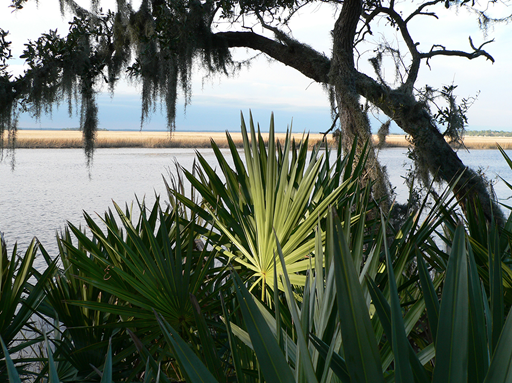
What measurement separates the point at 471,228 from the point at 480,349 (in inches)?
54.2

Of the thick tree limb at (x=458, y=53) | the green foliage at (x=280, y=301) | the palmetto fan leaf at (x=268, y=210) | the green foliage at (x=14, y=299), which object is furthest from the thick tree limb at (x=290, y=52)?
the green foliage at (x=14, y=299)

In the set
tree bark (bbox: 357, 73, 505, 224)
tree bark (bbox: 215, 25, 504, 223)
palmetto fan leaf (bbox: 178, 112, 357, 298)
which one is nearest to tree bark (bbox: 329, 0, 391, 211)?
tree bark (bbox: 215, 25, 504, 223)

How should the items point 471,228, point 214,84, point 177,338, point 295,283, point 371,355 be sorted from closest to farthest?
point 371,355 → point 177,338 → point 295,283 → point 471,228 → point 214,84

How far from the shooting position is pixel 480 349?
16.8 inches

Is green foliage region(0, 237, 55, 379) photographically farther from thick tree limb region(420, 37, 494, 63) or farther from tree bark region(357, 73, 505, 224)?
thick tree limb region(420, 37, 494, 63)

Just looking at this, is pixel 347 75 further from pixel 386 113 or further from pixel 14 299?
pixel 14 299

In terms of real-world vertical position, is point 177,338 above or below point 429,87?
below

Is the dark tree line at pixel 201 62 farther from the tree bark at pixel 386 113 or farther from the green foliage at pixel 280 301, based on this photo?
the green foliage at pixel 280 301

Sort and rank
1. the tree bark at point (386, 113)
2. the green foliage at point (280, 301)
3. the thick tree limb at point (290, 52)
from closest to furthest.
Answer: the green foliage at point (280, 301)
the tree bark at point (386, 113)
the thick tree limb at point (290, 52)

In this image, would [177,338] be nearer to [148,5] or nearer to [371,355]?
[371,355]

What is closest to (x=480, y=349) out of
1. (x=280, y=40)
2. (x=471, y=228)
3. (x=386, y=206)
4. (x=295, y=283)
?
(x=295, y=283)

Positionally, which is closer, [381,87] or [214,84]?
[381,87]

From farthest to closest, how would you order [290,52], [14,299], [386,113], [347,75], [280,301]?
[290,52]
[386,113]
[347,75]
[14,299]
[280,301]

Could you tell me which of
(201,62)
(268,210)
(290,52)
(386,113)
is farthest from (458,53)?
(268,210)
